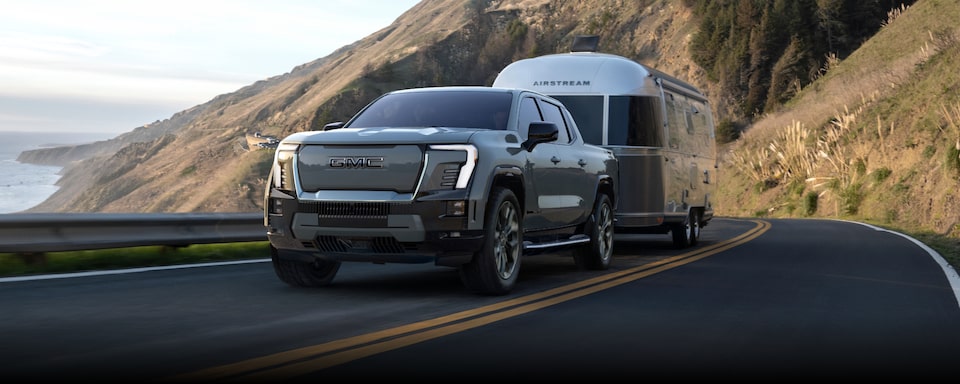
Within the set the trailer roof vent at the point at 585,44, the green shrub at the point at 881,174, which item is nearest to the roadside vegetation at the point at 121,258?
the trailer roof vent at the point at 585,44

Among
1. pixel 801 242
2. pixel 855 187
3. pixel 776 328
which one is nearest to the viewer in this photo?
pixel 776 328

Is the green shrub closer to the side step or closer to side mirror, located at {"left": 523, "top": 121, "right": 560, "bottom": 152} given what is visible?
the side step

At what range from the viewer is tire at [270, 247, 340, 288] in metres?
9.88

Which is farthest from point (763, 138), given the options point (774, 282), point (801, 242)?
point (774, 282)

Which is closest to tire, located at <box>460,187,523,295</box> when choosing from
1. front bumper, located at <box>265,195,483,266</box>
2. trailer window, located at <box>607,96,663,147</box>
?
front bumper, located at <box>265,195,483,266</box>

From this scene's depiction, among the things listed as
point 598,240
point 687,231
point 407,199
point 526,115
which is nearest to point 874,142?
point 687,231

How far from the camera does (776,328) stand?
7938mm

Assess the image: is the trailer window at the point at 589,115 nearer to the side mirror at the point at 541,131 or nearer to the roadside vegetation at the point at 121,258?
the roadside vegetation at the point at 121,258

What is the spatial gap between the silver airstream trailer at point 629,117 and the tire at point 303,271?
5.74 m

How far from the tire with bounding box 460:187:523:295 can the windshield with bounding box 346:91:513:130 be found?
39.1 inches

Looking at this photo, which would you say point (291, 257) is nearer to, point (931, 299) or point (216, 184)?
point (931, 299)

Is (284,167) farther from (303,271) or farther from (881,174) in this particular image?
(881,174)

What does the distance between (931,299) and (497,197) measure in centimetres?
404

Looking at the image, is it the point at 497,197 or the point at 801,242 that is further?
the point at 801,242
